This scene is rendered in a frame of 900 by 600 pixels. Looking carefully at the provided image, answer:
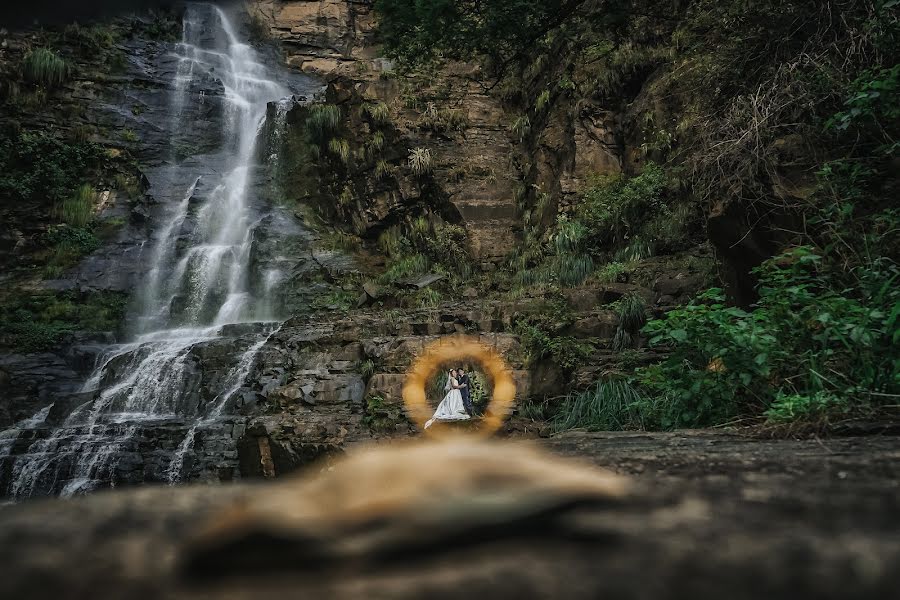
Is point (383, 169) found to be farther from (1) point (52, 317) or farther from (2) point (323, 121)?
(1) point (52, 317)

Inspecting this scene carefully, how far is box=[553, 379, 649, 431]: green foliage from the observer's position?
262 inches

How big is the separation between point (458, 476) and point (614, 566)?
1.04 ft

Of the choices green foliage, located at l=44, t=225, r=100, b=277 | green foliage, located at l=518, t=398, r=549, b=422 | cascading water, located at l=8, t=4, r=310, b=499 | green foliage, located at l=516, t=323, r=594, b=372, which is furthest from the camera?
green foliage, located at l=44, t=225, r=100, b=277

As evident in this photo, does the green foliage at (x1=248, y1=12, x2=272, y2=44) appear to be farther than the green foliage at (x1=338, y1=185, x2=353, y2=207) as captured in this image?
Yes

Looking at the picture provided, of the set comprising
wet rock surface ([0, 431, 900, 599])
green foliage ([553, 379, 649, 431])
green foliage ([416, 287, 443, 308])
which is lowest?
green foliage ([553, 379, 649, 431])

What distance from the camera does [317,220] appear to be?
17750 millimetres

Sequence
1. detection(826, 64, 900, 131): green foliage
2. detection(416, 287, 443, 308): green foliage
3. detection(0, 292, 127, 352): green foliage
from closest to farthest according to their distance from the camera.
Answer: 1. detection(826, 64, 900, 131): green foliage
2. detection(0, 292, 127, 352): green foliage
3. detection(416, 287, 443, 308): green foliage

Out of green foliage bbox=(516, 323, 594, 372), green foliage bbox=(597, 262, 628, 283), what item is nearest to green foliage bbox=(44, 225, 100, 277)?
green foliage bbox=(516, 323, 594, 372)

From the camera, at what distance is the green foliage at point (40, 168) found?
16453 mm

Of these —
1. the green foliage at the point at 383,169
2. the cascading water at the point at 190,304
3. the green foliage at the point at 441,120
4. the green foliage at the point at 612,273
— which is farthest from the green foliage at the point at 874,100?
the green foliage at the point at 441,120

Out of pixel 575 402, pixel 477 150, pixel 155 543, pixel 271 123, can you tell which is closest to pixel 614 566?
pixel 155 543

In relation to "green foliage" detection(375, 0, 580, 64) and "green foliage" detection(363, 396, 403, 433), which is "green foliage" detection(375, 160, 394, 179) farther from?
"green foliage" detection(375, 0, 580, 64)

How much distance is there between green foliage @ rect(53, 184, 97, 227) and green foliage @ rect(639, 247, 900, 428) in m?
17.8

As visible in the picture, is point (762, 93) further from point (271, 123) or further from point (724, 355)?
point (271, 123)
